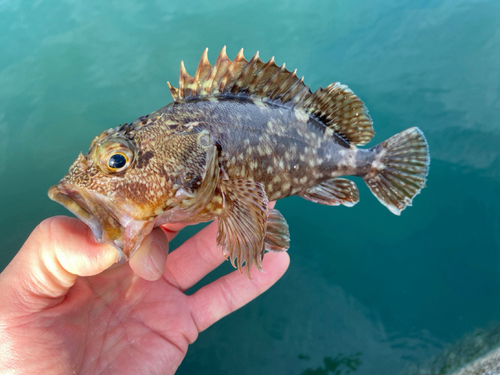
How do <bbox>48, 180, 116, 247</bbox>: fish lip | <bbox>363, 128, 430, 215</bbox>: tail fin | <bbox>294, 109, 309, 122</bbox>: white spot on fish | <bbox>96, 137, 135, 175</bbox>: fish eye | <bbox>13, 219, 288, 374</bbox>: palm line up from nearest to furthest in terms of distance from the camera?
<bbox>48, 180, 116, 247</bbox>: fish lip, <bbox>96, 137, 135, 175</bbox>: fish eye, <bbox>13, 219, 288, 374</bbox>: palm, <bbox>294, 109, 309, 122</bbox>: white spot on fish, <bbox>363, 128, 430, 215</bbox>: tail fin

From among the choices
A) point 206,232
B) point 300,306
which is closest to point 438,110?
point 300,306

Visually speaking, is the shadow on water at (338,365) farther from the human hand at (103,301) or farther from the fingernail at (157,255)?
the fingernail at (157,255)

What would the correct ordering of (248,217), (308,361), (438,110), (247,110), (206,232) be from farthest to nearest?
(438,110), (308,361), (206,232), (247,110), (248,217)

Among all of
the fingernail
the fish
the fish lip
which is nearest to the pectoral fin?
the fish

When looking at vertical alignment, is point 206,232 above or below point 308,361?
above

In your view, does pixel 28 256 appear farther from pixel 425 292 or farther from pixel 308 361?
pixel 425 292

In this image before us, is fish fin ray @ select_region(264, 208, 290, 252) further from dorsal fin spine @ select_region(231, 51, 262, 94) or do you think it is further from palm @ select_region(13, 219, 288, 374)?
dorsal fin spine @ select_region(231, 51, 262, 94)

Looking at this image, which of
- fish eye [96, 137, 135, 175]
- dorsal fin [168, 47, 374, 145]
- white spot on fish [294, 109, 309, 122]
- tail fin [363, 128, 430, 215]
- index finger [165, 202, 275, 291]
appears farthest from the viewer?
index finger [165, 202, 275, 291]

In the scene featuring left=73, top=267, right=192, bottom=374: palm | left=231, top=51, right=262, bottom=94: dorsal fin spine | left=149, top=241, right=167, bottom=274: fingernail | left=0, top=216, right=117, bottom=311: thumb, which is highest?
left=231, top=51, right=262, bottom=94: dorsal fin spine
